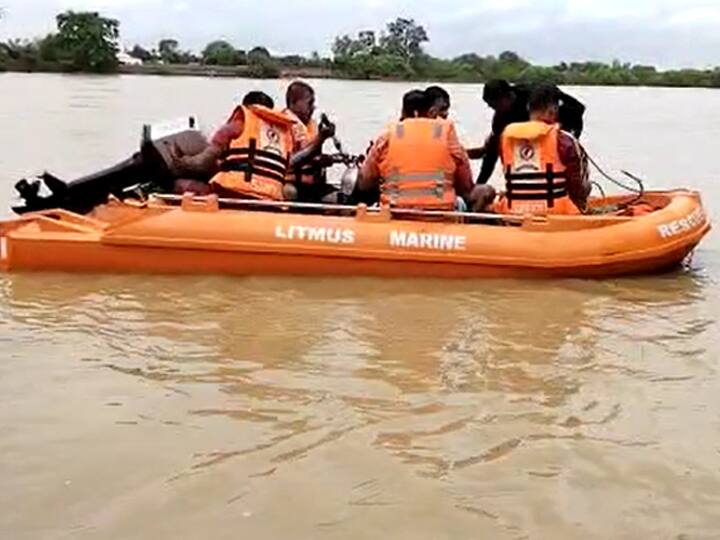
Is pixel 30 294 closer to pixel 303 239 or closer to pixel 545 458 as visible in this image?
pixel 303 239

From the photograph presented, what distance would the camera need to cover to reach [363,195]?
24.3 feet

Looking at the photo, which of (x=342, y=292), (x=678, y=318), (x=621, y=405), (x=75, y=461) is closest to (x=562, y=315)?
(x=678, y=318)

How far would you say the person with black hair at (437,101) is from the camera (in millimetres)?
7129

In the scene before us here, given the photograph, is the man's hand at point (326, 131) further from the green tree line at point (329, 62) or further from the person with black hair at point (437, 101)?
the green tree line at point (329, 62)

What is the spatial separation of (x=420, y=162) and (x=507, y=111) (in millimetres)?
967

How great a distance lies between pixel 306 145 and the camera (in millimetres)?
7383

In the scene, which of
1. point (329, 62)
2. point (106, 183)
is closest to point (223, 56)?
point (329, 62)

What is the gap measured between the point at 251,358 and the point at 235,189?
219 cm

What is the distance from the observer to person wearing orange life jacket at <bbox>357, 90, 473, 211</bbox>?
22.9 feet

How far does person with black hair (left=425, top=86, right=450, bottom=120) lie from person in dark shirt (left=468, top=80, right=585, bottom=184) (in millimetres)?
440

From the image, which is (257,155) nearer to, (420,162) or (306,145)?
(306,145)

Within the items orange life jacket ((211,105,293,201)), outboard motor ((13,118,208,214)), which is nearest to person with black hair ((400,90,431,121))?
orange life jacket ((211,105,293,201))

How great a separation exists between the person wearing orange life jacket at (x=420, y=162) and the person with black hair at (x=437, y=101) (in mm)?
42

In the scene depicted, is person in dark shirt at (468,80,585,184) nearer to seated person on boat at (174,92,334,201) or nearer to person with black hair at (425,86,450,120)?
person with black hair at (425,86,450,120)
